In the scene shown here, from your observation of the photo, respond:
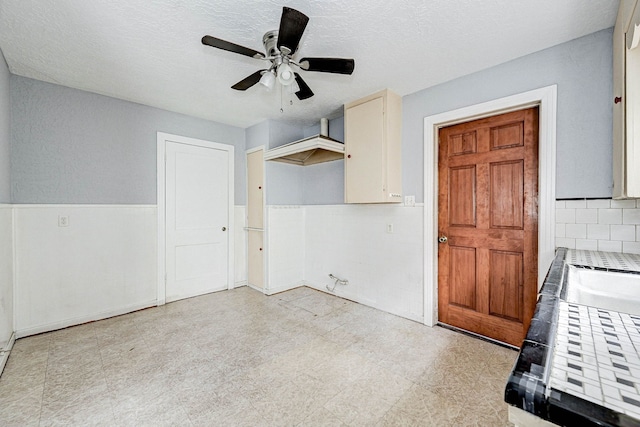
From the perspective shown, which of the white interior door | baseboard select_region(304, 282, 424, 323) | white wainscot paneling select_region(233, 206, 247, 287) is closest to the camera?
baseboard select_region(304, 282, 424, 323)

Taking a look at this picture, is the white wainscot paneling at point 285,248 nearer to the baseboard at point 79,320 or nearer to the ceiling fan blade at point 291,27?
the baseboard at point 79,320

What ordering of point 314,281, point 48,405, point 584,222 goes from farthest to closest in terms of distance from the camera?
point 314,281, point 584,222, point 48,405

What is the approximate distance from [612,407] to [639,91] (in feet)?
5.96

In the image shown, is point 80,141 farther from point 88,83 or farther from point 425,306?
point 425,306

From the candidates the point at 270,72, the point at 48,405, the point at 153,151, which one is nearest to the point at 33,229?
the point at 153,151

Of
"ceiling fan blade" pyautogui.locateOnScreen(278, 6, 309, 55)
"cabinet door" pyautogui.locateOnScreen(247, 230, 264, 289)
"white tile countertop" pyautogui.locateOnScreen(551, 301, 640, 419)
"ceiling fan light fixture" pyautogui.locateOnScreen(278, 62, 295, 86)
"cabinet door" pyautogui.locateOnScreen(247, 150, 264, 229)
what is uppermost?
"ceiling fan blade" pyautogui.locateOnScreen(278, 6, 309, 55)

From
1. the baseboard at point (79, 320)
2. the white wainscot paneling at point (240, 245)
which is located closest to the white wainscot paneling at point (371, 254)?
the white wainscot paneling at point (240, 245)

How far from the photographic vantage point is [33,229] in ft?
8.75

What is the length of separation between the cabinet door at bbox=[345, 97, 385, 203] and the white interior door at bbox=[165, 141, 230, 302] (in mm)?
1967

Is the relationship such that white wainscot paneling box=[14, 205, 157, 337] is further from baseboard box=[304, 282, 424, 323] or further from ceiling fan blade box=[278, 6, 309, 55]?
ceiling fan blade box=[278, 6, 309, 55]

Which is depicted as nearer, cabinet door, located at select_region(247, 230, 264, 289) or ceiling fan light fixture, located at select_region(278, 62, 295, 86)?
ceiling fan light fixture, located at select_region(278, 62, 295, 86)

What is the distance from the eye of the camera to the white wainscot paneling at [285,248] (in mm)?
3881

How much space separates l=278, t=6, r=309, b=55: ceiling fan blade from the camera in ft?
4.77

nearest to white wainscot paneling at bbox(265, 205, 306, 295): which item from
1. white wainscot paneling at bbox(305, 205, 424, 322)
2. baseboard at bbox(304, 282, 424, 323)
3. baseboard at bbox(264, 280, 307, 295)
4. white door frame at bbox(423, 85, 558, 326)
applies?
baseboard at bbox(264, 280, 307, 295)
